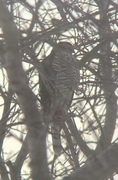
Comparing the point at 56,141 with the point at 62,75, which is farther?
the point at 62,75

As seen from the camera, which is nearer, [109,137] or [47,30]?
Result: [47,30]

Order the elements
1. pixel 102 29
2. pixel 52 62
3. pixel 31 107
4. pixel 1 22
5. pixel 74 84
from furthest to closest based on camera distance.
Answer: pixel 52 62 < pixel 74 84 < pixel 102 29 < pixel 1 22 < pixel 31 107

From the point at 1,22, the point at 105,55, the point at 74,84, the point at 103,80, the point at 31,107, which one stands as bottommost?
the point at 31,107

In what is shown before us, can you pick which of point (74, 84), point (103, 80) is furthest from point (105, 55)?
point (74, 84)

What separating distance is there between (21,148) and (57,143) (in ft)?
2.11

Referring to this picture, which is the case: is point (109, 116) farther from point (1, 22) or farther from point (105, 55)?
point (1, 22)

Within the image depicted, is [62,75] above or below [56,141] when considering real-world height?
above

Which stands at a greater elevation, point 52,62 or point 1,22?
point 52,62

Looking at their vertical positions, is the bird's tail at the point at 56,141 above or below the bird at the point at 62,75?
below

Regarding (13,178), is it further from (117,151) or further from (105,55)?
(117,151)

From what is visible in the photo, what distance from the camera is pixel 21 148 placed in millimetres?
4887

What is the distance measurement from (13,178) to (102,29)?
1594mm

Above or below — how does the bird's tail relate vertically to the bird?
below

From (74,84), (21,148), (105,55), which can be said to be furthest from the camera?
(74,84)
